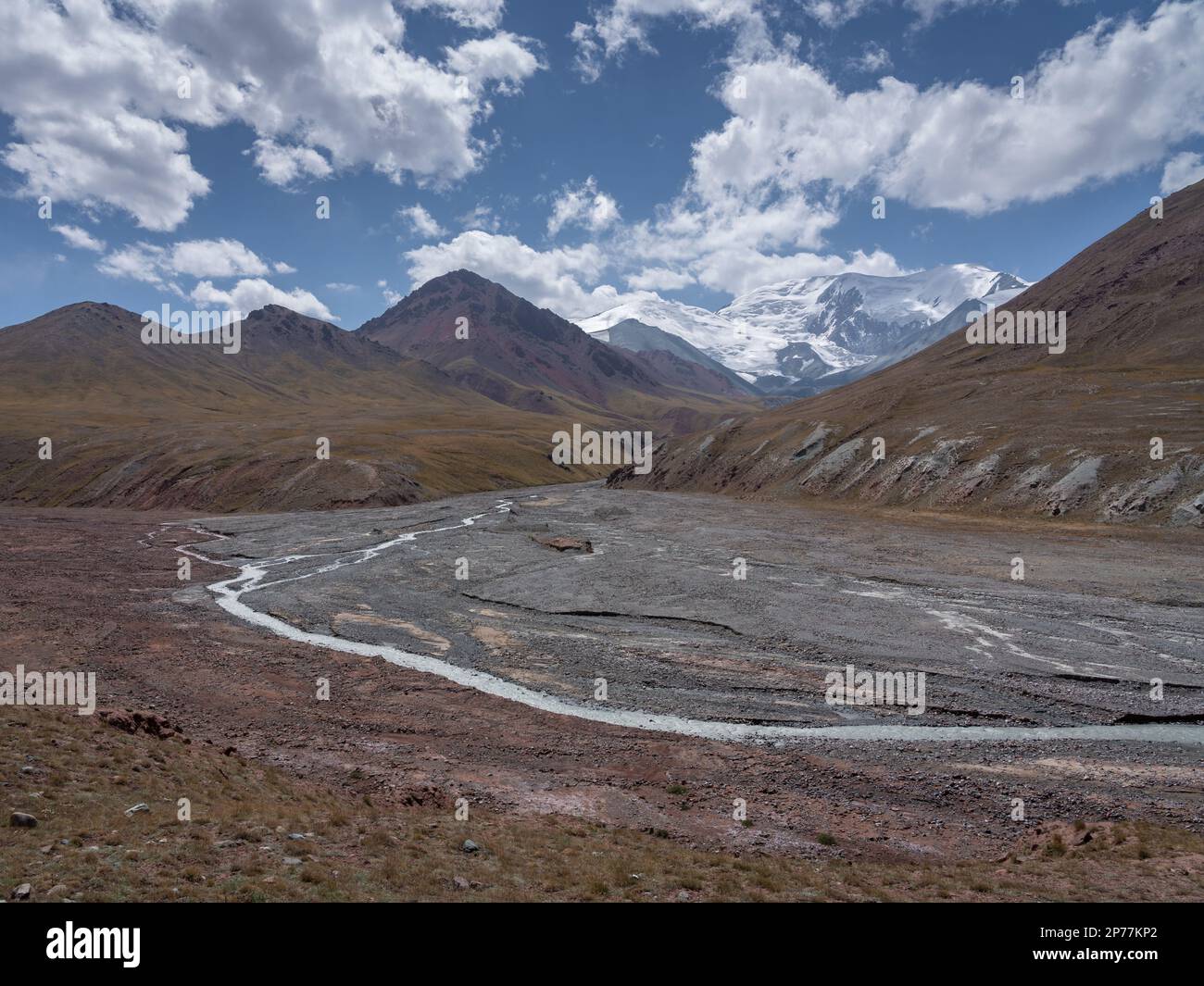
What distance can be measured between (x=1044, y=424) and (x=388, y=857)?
86.5 meters

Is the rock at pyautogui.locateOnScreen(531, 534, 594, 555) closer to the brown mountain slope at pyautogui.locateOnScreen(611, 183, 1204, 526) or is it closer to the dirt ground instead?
the dirt ground

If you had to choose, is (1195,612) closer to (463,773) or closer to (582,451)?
(463,773)

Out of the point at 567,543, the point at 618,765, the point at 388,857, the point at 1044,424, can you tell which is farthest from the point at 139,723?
the point at 1044,424

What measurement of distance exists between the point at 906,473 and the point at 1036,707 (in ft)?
204

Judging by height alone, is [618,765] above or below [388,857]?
below

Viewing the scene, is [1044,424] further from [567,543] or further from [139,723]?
[139,723]

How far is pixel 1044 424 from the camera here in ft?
255

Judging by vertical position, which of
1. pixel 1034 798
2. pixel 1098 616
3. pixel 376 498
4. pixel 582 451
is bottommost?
pixel 1034 798

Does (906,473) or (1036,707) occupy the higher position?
(906,473)

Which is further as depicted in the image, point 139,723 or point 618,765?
point 618,765

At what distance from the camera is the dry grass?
35.3ft

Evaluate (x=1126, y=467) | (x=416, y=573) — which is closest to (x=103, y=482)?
(x=416, y=573)
